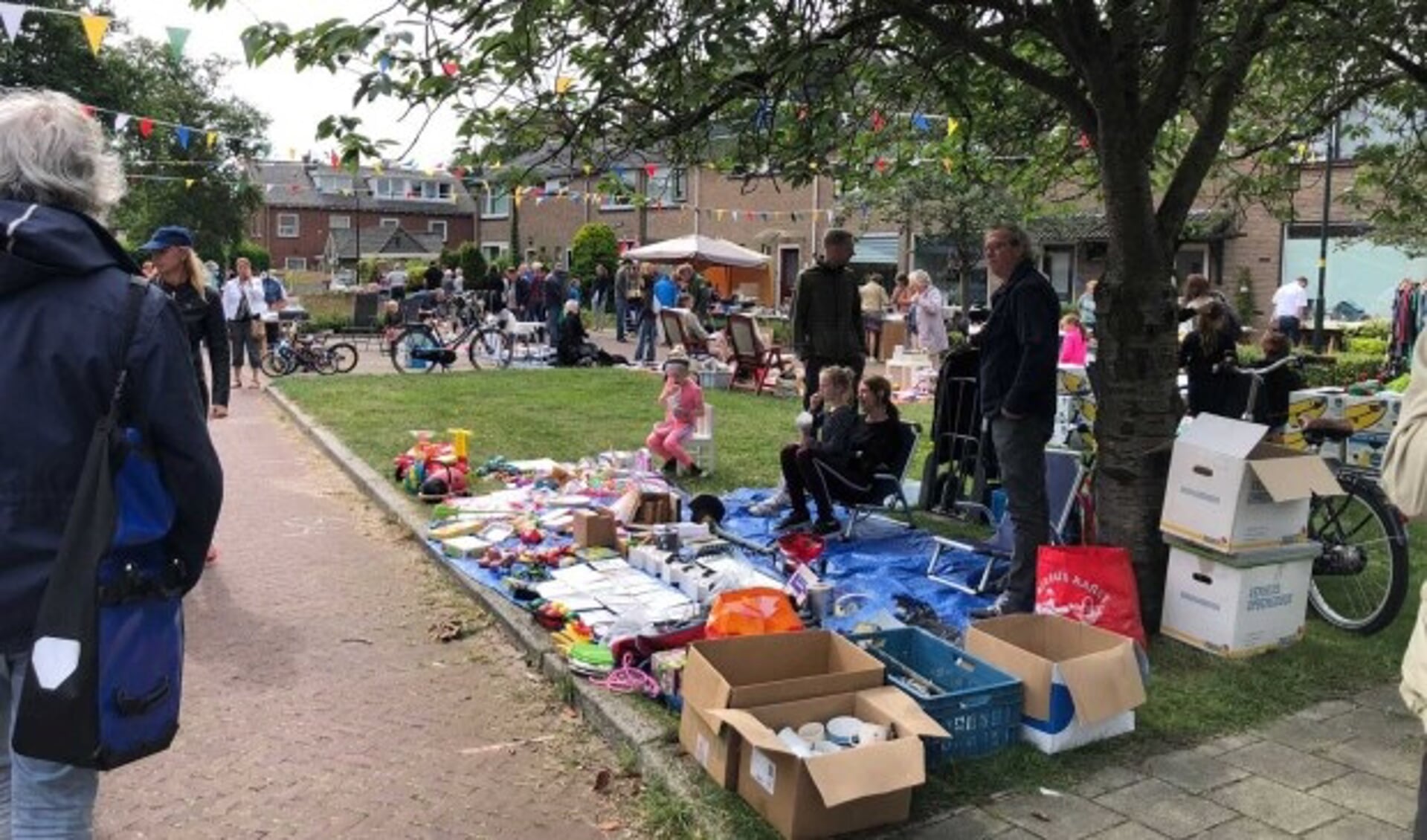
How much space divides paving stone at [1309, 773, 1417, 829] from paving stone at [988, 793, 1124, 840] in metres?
0.80

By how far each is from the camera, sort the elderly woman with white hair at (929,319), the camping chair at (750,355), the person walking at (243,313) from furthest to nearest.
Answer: the elderly woman with white hair at (929,319) < the person walking at (243,313) < the camping chair at (750,355)

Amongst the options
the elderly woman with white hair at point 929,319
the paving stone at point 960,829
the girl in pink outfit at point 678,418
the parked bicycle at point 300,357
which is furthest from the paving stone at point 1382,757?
the parked bicycle at point 300,357

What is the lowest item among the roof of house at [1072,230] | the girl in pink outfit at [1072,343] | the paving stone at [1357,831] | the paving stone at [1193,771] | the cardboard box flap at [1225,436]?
the paving stone at [1357,831]

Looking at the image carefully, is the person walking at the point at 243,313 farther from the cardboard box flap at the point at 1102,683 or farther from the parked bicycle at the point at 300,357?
the cardboard box flap at the point at 1102,683

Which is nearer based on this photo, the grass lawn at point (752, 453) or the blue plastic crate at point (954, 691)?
the blue plastic crate at point (954, 691)

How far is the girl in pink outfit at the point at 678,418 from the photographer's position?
956 centimetres

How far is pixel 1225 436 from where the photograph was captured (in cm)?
526

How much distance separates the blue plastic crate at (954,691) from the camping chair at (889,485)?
9.30ft

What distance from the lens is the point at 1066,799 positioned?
380 centimetres

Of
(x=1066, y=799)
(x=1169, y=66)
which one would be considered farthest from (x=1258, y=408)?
(x=1066, y=799)

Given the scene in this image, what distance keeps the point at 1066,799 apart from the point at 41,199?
11.1 ft

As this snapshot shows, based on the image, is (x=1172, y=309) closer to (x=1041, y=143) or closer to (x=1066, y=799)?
(x=1066, y=799)

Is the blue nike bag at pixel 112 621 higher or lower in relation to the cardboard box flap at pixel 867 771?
Result: higher

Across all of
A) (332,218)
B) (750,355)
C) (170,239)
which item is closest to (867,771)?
(170,239)
